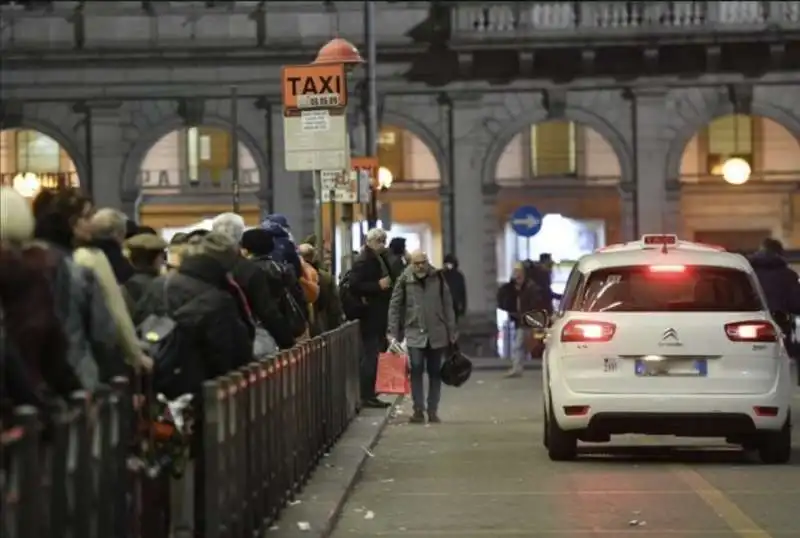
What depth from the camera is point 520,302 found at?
101ft

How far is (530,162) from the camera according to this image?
1574 inches

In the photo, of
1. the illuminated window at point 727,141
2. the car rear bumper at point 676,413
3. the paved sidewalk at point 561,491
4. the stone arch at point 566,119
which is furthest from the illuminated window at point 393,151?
the car rear bumper at point 676,413

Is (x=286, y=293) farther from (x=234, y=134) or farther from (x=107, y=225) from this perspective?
A: (x=234, y=134)

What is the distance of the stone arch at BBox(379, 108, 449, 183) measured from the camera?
39.2 meters

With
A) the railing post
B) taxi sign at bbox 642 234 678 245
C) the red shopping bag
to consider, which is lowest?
the red shopping bag

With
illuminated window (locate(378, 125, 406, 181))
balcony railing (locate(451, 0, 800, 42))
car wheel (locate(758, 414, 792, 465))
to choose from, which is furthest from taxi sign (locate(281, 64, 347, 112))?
illuminated window (locate(378, 125, 406, 181))

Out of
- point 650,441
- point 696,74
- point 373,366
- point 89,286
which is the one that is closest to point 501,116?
point 696,74

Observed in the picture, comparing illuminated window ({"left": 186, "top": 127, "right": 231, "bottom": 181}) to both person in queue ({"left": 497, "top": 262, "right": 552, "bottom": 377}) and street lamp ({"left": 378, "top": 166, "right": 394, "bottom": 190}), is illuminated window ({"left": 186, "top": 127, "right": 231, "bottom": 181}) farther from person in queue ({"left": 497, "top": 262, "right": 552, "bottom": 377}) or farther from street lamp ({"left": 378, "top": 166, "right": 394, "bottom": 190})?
person in queue ({"left": 497, "top": 262, "right": 552, "bottom": 377})

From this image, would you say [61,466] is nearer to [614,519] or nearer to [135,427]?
[135,427]

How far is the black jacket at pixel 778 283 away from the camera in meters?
22.1

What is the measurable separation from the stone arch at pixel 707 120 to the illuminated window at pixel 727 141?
33.4 inches

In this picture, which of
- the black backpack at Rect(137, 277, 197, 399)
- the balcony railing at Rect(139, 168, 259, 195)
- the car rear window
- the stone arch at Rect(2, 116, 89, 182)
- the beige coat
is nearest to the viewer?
the beige coat

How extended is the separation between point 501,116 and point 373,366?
19555mm

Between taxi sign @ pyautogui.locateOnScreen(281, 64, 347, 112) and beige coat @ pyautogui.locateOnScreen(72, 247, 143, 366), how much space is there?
33.2 ft
